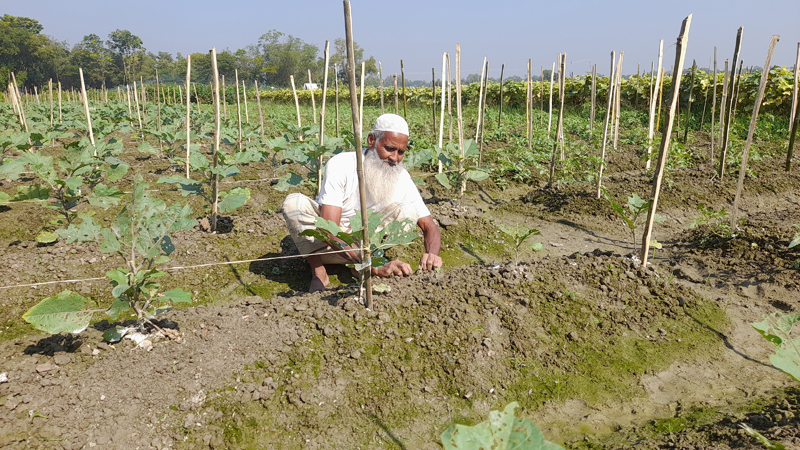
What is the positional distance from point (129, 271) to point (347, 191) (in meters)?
1.69

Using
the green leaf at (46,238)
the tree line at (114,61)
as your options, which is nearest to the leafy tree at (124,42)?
the tree line at (114,61)

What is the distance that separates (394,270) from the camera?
3393 millimetres

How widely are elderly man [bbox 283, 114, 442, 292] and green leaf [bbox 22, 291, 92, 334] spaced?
158 cm

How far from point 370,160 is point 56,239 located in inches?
124

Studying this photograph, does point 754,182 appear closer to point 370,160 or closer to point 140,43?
point 370,160

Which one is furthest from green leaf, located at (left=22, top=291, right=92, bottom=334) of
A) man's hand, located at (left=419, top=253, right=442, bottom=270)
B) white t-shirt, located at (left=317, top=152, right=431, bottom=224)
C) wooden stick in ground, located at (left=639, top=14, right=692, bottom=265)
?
wooden stick in ground, located at (left=639, top=14, right=692, bottom=265)

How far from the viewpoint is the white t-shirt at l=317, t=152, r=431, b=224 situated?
11.7 feet

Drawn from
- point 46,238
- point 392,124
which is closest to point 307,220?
point 392,124

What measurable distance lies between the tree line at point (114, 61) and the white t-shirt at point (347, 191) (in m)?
46.5

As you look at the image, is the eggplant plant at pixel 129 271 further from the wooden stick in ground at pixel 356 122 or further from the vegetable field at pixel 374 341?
the wooden stick in ground at pixel 356 122

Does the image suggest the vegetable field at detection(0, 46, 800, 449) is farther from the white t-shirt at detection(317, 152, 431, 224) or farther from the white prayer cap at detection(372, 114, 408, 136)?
the white prayer cap at detection(372, 114, 408, 136)

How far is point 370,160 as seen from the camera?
378cm

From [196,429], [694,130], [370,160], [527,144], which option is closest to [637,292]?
[370,160]

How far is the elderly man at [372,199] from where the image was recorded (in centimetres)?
354
